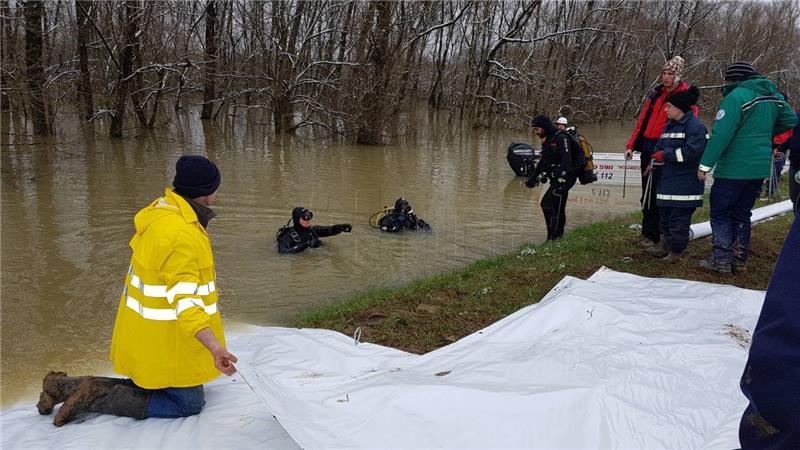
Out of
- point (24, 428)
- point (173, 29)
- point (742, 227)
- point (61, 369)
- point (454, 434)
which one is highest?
point (173, 29)

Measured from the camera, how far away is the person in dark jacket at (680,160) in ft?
19.7

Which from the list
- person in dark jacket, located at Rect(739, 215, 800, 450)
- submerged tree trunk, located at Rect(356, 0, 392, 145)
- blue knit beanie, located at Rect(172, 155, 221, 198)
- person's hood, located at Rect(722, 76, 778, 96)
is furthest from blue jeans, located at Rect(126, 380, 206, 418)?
submerged tree trunk, located at Rect(356, 0, 392, 145)

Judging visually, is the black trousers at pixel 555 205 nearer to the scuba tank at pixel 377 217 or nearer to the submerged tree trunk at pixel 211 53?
the scuba tank at pixel 377 217

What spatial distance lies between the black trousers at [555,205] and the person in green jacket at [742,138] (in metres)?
2.24

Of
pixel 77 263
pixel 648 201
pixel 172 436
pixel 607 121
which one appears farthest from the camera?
pixel 607 121

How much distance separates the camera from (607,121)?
37750 millimetres

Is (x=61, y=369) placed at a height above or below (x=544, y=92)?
below

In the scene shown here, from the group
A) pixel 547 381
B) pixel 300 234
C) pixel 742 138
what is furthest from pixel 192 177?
pixel 300 234

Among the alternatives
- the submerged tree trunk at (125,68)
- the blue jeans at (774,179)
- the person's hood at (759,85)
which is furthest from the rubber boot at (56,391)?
the submerged tree trunk at (125,68)

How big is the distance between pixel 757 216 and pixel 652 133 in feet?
10.2

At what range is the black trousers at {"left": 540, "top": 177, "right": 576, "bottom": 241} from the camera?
7.97 metres

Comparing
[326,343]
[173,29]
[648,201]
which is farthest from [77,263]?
[173,29]

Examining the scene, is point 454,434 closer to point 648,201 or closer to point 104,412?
point 104,412

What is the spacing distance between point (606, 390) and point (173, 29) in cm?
2102
